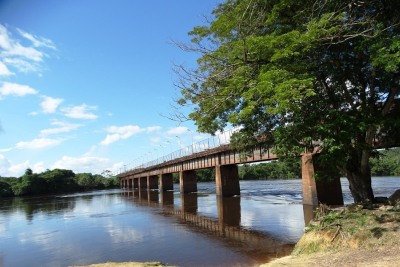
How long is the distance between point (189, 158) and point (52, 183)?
9754cm

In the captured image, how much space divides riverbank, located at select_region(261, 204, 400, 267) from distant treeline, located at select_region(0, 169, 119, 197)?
5334 inches

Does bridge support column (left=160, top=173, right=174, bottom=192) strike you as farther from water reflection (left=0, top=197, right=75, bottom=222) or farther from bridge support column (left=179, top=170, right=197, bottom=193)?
water reflection (left=0, top=197, right=75, bottom=222)

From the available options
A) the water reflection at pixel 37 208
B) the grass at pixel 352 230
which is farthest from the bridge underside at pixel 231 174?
the water reflection at pixel 37 208

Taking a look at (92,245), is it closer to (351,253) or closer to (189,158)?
(351,253)

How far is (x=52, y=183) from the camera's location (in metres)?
146

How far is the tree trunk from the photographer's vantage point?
16.8 metres

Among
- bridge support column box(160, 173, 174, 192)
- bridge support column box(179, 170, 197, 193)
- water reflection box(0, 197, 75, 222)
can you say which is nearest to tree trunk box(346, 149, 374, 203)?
water reflection box(0, 197, 75, 222)

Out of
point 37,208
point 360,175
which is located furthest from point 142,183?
point 360,175

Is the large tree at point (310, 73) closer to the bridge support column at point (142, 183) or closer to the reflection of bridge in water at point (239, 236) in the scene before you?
the reflection of bridge in water at point (239, 236)

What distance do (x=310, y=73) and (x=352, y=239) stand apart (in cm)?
626

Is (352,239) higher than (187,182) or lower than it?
lower

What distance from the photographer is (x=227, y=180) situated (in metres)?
55.1

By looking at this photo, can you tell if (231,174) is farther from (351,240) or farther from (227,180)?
(351,240)

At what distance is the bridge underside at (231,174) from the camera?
3147 centimetres
